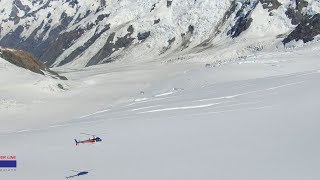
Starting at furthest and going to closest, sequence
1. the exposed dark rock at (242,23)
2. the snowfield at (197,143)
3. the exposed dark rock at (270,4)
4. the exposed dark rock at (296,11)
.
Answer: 1. the exposed dark rock at (270,4)
2. the exposed dark rock at (242,23)
3. the exposed dark rock at (296,11)
4. the snowfield at (197,143)

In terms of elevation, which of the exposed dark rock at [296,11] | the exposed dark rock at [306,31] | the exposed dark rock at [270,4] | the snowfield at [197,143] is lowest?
the snowfield at [197,143]

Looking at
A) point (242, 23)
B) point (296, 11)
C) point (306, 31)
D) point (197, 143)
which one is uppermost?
point (296, 11)

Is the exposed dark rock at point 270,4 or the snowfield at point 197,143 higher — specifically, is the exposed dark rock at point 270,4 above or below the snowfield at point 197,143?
above

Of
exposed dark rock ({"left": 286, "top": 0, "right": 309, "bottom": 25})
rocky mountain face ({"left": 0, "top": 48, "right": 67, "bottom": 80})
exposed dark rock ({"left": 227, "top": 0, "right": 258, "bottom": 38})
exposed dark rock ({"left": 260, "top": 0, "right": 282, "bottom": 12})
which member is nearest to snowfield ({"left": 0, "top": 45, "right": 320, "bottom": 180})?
rocky mountain face ({"left": 0, "top": 48, "right": 67, "bottom": 80})

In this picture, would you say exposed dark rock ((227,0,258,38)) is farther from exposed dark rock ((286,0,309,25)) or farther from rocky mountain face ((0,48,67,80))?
rocky mountain face ((0,48,67,80))

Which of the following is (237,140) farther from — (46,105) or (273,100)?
(46,105)

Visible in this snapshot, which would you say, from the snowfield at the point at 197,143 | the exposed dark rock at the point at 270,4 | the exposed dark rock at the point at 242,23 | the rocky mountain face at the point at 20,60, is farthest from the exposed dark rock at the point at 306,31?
the snowfield at the point at 197,143

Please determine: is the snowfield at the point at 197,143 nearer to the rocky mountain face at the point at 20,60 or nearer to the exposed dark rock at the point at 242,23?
the rocky mountain face at the point at 20,60

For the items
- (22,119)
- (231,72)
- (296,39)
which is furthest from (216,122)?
(296,39)

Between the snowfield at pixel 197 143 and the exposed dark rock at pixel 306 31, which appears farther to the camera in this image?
the exposed dark rock at pixel 306 31

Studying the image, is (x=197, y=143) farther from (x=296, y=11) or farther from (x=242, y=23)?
(x=242, y=23)

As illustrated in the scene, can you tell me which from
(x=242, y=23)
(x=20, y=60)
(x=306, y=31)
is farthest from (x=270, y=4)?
(x=20, y=60)
